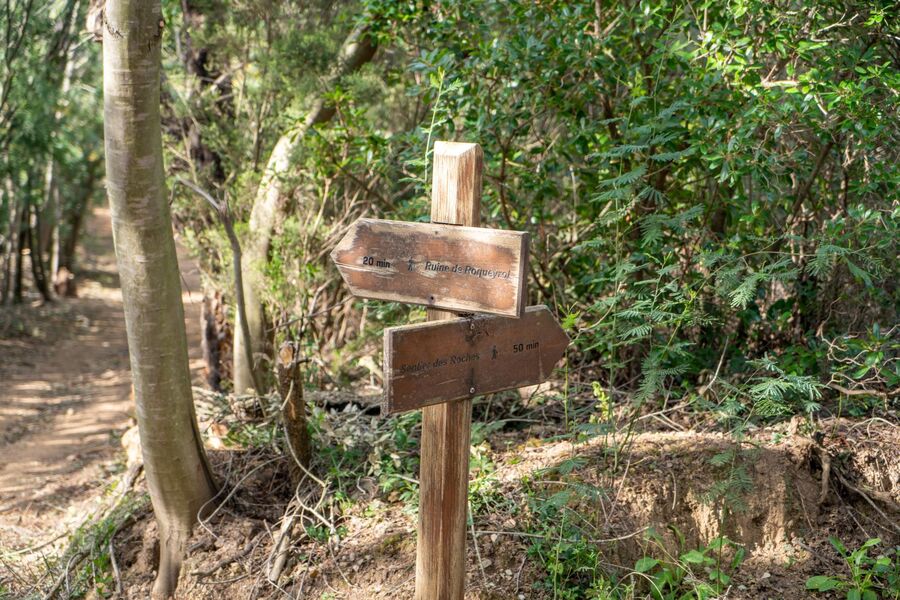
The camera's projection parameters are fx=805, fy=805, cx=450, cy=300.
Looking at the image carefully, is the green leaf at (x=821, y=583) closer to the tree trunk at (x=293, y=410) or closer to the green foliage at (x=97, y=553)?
the tree trunk at (x=293, y=410)

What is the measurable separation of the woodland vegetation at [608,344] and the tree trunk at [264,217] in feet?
2.01

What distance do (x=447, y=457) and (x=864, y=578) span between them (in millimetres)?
2311

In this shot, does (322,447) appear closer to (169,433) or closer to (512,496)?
(169,433)

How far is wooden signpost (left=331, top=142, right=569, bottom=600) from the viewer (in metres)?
2.87

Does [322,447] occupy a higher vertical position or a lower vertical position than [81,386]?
higher

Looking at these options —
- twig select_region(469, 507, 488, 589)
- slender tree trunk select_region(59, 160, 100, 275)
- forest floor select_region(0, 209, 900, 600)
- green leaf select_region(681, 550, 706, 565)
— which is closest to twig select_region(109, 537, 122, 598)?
forest floor select_region(0, 209, 900, 600)

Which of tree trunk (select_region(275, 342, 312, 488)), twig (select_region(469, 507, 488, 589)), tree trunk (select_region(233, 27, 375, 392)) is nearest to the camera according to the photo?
twig (select_region(469, 507, 488, 589))

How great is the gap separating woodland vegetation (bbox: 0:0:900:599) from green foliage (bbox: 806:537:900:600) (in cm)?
3

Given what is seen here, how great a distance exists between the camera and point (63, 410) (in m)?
10.3

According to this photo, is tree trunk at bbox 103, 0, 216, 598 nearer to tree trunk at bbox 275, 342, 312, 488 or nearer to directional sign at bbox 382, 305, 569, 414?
tree trunk at bbox 275, 342, 312, 488

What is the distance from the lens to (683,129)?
179 inches

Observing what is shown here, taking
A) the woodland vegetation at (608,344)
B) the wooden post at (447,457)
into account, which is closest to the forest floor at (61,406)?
the woodland vegetation at (608,344)

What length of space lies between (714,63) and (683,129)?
0.38 metres

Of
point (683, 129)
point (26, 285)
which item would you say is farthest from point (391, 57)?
point (26, 285)
